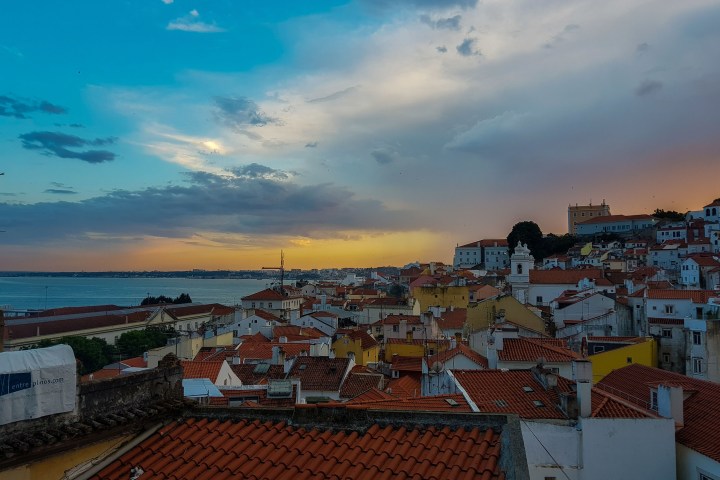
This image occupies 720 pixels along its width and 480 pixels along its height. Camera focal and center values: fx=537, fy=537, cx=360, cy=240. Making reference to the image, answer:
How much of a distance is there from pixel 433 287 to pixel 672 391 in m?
52.8

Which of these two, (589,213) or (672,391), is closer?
(672,391)

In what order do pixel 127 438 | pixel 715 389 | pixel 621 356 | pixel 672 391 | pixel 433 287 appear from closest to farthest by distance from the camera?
pixel 127 438 → pixel 672 391 → pixel 715 389 → pixel 621 356 → pixel 433 287

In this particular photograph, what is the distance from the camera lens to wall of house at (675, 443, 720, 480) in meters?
12.5

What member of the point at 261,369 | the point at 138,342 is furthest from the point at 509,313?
the point at 138,342

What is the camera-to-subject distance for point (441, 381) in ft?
60.1

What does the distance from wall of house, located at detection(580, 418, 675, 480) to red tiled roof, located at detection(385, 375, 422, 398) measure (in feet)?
25.5

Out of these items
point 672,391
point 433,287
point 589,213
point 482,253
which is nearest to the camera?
point 672,391

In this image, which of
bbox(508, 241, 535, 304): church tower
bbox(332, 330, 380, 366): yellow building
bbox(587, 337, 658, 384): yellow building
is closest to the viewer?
bbox(587, 337, 658, 384): yellow building

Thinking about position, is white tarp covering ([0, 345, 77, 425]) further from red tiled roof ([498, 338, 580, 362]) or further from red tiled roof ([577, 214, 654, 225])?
red tiled roof ([577, 214, 654, 225])

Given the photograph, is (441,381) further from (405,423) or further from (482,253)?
(482,253)

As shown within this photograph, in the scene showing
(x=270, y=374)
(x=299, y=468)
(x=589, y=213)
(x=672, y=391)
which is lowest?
(x=270, y=374)

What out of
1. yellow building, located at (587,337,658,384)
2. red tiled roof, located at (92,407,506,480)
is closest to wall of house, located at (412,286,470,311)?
yellow building, located at (587,337,658,384)

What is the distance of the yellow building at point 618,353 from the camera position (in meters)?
27.8

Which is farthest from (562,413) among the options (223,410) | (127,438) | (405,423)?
(127,438)
